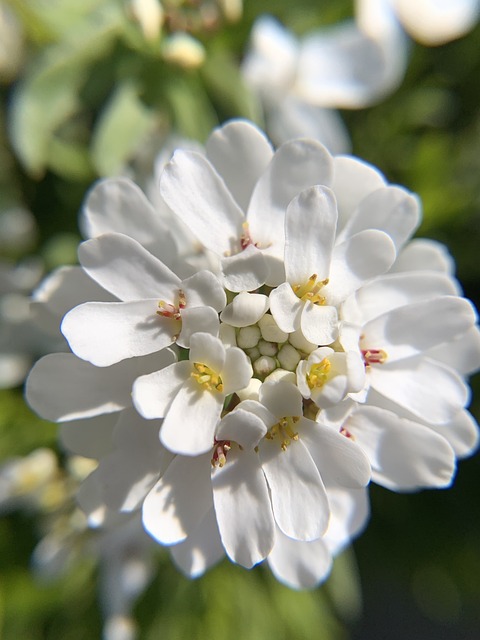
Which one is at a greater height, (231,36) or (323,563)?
(231,36)

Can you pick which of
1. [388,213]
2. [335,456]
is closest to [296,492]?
[335,456]

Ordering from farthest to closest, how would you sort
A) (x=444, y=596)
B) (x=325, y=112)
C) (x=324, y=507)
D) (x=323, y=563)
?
(x=444, y=596) < (x=325, y=112) < (x=323, y=563) < (x=324, y=507)

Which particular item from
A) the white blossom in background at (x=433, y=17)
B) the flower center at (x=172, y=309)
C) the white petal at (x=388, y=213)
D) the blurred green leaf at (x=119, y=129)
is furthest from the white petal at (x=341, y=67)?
→ the flower center at (x=172, y=309)

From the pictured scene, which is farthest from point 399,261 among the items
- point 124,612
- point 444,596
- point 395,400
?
point 444,596

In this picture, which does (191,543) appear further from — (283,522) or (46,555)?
(46,555)

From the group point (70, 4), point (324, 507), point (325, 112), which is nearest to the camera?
point (324, 507)

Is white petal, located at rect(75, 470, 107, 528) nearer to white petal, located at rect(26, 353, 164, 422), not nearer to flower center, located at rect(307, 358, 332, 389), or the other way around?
white petal, located at rect(26, 353, 164, 422)

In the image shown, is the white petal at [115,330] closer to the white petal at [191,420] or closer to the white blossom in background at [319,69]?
the white petal at [191,420]

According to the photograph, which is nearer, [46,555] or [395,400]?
A: [395,400]
